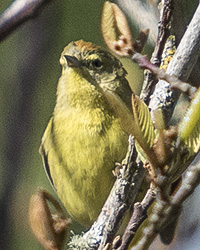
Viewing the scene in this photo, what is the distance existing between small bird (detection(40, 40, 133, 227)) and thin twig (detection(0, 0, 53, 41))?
0.34 m

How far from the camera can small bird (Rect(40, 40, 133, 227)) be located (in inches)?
36.4

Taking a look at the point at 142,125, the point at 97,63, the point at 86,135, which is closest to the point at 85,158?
the point at 86,135

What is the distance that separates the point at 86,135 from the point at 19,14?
494 mm

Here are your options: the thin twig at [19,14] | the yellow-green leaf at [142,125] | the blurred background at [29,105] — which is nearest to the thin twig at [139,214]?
the yellow-green leaf at [142,125]

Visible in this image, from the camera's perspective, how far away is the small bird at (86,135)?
0.92 metres

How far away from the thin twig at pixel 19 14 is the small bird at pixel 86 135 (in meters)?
0.34

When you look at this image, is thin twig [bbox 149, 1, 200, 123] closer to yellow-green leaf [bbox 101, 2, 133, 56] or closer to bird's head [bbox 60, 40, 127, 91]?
yellow-green leaf [bbox 101, 2, 133, 56]

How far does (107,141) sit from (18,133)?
607 mm

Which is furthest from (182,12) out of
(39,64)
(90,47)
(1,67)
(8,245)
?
(1,67)

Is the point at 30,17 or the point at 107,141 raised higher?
the point at 30,17

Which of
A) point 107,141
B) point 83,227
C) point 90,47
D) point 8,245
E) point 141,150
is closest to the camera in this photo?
point 141,150

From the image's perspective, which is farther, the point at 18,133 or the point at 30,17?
the point at 18,133

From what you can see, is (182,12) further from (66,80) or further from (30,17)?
(30,17)

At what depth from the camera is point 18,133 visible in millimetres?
1536
